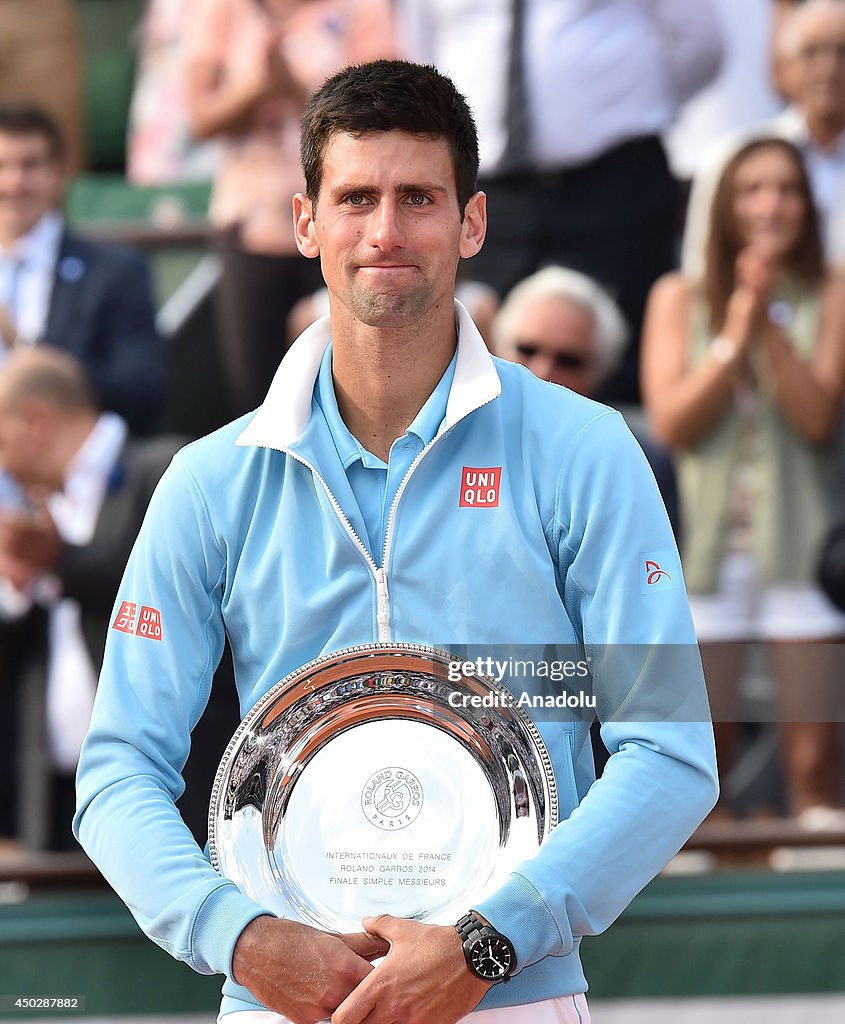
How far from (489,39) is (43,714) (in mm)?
1628

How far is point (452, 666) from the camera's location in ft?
4.97

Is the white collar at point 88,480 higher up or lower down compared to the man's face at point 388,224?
lower down

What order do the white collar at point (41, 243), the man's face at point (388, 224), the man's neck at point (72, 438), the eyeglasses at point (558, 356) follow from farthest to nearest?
the white collar at point (41, 243) < the man's neck at point (72, 438) < the eyeglasses at point (558, 356) < the man's face at point (388, 224)

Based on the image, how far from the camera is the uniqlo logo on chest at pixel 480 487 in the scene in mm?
1540

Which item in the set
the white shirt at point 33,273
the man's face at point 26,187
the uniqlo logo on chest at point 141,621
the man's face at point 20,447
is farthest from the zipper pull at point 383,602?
the man's face at point 26,187

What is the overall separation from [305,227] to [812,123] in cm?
190

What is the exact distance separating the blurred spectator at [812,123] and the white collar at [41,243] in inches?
51.1

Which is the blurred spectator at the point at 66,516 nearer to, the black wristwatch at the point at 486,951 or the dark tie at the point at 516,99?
the dark tie at the point at 516,99

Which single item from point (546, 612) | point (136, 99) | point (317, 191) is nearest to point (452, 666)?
point (546, 612)

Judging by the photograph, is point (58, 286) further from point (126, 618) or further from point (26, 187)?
point (126, 618)

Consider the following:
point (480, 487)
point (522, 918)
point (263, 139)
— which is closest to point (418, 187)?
point (480, 487)

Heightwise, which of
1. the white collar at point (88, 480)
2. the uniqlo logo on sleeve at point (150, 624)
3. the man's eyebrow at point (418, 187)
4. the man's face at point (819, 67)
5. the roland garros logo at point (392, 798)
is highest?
the man's face at point (819, 67)

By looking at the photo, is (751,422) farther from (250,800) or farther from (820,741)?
(250,800)

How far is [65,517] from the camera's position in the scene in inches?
120
